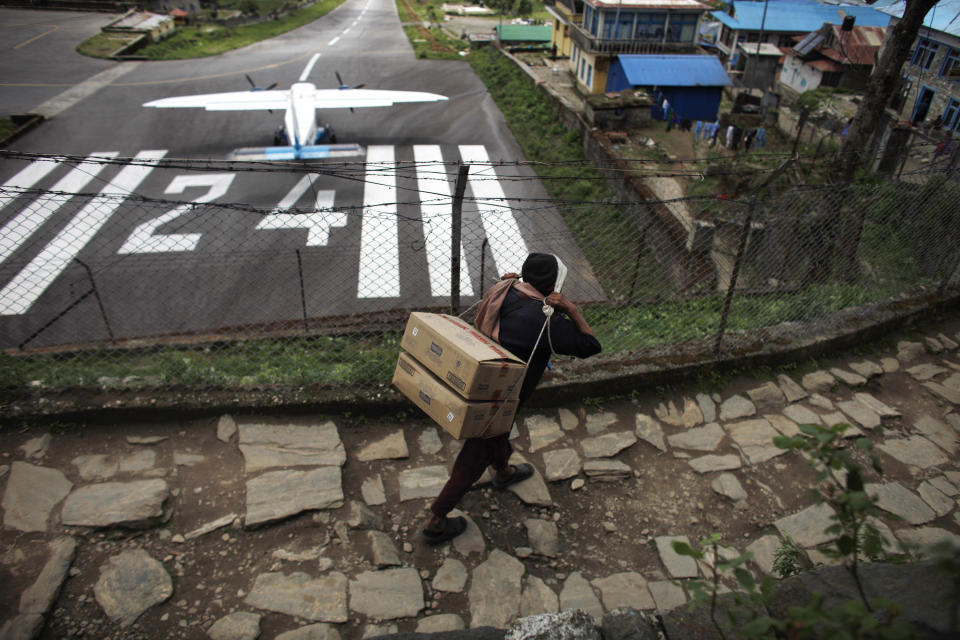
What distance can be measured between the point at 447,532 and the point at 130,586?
1.96m

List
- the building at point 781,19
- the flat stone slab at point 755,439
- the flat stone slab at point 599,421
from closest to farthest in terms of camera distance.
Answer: the flat stone slab at point 755,439
the flat stone slab at point 599,421
the building at point 781,19

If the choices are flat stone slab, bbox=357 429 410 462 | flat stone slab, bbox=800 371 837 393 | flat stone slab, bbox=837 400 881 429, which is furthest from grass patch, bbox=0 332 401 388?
flat stone slab, bbox=837 400 881 429

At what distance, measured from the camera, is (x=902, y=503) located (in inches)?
164

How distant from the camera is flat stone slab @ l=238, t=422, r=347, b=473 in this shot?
14.4 feet

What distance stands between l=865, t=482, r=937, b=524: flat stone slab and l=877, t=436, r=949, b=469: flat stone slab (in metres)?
0.38

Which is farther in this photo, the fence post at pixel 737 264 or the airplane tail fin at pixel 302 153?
the airplane tail fin at pixel 302 153

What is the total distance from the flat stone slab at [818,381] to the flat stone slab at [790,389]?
75 millimetres

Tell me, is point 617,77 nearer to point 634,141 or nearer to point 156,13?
point 634,141

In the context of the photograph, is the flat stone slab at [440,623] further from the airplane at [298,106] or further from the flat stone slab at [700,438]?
the airplane at [298,106]

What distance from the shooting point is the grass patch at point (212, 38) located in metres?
29.1

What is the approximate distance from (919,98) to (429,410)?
89.0 feet

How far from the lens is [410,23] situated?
4056 centimetres

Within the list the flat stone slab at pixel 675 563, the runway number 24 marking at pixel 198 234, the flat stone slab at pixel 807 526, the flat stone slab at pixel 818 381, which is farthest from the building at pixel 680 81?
the flat stone slab at pixel 675 563

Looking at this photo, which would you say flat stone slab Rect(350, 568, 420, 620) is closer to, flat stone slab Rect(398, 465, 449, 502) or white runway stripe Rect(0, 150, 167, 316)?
flat stone slab Rect(398, 465, 449, 502)
